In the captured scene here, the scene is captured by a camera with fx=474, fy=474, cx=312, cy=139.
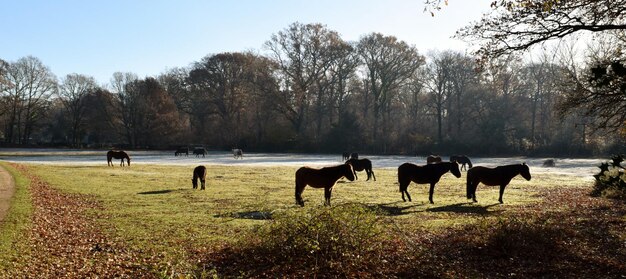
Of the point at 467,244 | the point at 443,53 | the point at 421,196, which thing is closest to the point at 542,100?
the point at 443,53

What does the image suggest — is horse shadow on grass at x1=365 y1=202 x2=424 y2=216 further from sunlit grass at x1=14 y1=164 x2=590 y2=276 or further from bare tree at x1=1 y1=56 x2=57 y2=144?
bare tree at x1=1 y1=56 x2=57 y2=144

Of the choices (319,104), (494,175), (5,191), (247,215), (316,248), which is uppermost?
(319,104)

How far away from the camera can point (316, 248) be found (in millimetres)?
7734

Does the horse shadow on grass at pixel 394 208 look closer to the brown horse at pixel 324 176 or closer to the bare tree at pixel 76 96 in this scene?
the brown horse at pixel 324 176

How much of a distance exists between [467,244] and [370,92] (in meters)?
61.9

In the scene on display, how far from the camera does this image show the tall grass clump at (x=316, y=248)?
25.9ft

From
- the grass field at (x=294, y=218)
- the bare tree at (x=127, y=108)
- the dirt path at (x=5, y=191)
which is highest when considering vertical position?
the bare tree at (x=127, y=108)

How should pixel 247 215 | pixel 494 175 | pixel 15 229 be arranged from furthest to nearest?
pixel 494 175 < pixel 247 215 < pixel 15 229

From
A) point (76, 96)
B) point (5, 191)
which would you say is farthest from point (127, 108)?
point (5, 191)

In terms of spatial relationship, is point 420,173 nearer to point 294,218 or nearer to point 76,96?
point 294,218

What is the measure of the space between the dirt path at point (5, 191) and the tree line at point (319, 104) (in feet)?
149

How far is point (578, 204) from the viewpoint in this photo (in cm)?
1557

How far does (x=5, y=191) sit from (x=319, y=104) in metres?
52.7

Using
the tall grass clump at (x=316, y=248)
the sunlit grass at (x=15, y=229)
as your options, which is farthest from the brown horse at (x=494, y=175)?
the sunlit grass at (x=15, y=229)
